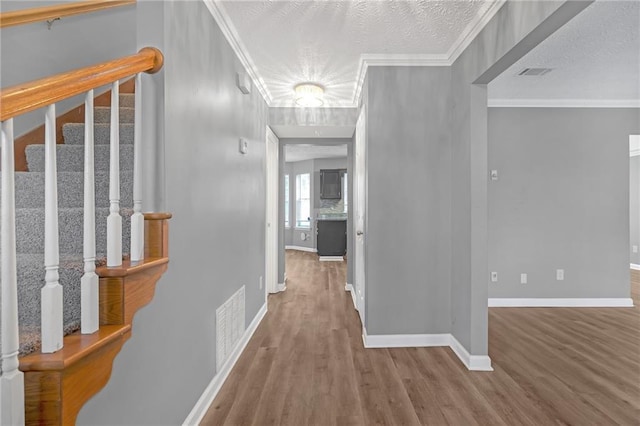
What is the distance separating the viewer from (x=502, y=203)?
3.88 m

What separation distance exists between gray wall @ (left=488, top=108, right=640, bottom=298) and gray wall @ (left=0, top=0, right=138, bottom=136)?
4.12m

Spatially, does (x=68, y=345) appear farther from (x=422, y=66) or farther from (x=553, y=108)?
(x=553, y=108)

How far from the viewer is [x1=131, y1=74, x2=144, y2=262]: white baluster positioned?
1213 millimetres

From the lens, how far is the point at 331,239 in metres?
7.54

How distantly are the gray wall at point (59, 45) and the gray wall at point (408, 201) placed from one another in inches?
81.5

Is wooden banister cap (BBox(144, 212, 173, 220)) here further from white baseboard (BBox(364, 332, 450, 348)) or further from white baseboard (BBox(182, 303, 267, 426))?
white baseboard (BBox(364, 332, 450, 348))

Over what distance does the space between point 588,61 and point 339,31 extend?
97.0 inches

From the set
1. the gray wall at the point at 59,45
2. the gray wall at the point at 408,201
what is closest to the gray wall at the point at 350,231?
the gray wall at the point at 408,201

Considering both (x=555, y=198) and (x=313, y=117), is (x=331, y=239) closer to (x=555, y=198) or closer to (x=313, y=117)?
(x=313, y=117)

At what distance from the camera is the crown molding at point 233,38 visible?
2002 millimetres

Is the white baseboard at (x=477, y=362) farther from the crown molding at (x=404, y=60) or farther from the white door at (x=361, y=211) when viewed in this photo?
the crown molding at (x=404, y=60)

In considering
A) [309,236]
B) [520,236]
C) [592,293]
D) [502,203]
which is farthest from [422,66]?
[309,236]

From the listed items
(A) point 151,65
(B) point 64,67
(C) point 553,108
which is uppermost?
(C) point 553,108

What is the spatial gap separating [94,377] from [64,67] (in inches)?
89.1
